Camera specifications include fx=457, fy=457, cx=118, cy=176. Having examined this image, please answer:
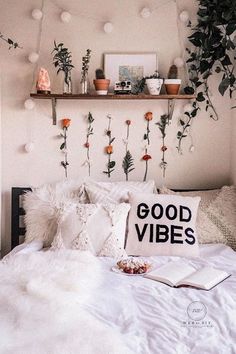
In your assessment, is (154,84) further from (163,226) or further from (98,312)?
(98,312)

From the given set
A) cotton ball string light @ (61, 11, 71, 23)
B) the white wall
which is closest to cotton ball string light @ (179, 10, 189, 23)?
the white wall

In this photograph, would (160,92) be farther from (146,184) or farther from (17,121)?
(17,121)

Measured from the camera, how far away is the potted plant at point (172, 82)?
303 centimetres

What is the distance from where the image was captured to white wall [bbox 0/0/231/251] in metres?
3.12

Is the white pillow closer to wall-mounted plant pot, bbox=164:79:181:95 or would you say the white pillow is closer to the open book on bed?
the open book on bed

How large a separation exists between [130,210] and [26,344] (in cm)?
142

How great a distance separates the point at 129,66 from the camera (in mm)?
3139

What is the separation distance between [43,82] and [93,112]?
1.38 feet

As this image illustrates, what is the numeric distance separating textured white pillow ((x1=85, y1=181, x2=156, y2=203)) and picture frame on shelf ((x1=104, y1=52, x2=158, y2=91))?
2.26ft

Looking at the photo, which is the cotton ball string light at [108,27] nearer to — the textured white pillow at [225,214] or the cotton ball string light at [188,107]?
the cotton ball string light at [188,107]

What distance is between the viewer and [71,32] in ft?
10.2

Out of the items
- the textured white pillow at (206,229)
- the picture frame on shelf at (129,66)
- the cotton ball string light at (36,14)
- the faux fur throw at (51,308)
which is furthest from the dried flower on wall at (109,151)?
the faux fur throw at (51,308)

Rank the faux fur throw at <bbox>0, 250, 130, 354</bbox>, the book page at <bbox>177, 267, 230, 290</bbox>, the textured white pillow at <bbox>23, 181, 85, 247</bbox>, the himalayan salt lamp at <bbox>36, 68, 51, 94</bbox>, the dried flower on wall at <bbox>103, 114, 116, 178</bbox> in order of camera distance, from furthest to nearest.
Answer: the dried flower on wall at <bbox>103, 114, 116, 178</bbox> → the himalayan salt lamp at <bbox>36, 68, 51, 94</bbox> → the textured white pillow at <bbox>23, 181, 85, 247</bbox> → the book page at <bbox>177, 267, 230, 290</bbox> → the faux fur throw at <bbox>0, 250, 130, 354</bbox>

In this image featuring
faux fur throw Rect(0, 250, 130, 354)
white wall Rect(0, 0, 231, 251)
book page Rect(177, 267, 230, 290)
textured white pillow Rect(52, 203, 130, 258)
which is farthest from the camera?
white wall Rect(0, 0, 231, 251)
